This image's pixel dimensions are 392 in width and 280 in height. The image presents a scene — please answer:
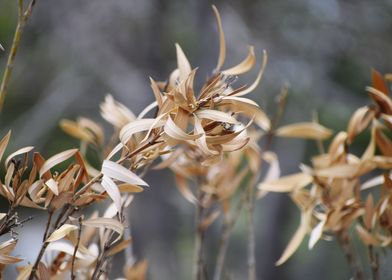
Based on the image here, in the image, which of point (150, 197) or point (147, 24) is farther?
point (150, 197)

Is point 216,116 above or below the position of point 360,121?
above

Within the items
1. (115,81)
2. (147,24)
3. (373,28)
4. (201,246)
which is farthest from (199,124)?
(115,81)

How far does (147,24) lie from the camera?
11.8ft

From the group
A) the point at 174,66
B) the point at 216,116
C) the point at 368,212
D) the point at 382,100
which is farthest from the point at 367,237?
the point at 174,66

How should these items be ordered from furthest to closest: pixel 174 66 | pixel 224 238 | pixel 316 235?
pixel 174 66, pixel 224 238, pixel 316 235

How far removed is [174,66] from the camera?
377 centimetres

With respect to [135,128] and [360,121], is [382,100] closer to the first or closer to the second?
[360,121]

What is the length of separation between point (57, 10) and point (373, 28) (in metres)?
1.60

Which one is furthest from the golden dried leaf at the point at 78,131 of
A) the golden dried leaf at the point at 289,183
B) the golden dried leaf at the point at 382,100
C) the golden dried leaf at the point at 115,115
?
the golden dried leaf at the point at 382,100

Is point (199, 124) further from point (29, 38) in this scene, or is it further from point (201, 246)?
point (29, 38)

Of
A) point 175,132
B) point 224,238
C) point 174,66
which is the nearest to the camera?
point 175,132

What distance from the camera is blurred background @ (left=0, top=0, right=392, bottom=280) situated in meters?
2.92

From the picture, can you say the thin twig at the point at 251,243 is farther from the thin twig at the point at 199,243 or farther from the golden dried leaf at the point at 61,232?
the golden dried leaf at the point at 61,232

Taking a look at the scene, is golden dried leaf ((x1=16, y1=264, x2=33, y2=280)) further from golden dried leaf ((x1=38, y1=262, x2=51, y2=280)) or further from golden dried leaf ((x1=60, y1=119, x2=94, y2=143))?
golden dried leaf ((x1=60, y1=119, x2=94, y2=143))
